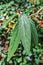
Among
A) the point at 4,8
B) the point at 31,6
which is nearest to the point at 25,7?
the point at 31,6

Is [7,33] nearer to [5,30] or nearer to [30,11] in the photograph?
[5,30]

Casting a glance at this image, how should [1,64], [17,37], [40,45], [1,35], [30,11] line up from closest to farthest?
1. [17,37]
2. [1,64]
3. [40,45]
4. [1,35]
5. [30,11]

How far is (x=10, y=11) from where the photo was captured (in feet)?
12.0

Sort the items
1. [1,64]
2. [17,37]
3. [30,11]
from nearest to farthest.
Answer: [17,37] → [1,64] → [30,11]

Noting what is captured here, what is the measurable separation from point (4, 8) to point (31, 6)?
51cm

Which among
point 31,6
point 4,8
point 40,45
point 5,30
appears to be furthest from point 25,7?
point 40,45

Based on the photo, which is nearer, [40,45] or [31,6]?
[40,45]

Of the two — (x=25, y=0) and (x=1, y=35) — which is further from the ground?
(x=25, y=0)

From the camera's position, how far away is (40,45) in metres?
2.99

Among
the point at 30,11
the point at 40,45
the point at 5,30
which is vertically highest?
the point at 30,11

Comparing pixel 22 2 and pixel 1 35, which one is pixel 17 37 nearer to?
pixel 1 35

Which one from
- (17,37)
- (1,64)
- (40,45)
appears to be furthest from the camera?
(40,45)

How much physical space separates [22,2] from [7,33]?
89cm

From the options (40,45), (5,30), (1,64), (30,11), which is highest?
(30,11)
